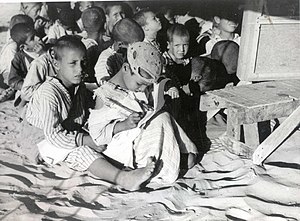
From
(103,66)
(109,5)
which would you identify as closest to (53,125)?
(103,66)

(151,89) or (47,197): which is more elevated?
(151,89)

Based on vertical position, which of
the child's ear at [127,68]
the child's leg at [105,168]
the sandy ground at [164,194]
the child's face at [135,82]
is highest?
the child's ear at [127,68]

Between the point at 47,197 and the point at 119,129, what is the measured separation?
16.1 inches

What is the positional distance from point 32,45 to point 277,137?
137 centimetres

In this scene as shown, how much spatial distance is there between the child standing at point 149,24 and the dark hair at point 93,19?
0.21m

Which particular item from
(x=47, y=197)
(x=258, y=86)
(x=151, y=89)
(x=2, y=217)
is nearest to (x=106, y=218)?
(x=47, y=197)

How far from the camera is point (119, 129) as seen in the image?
6.22 feet

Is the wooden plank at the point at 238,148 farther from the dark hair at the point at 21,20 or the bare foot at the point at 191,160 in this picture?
the dark hair at the point at 21,20

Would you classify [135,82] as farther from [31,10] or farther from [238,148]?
[31,10]

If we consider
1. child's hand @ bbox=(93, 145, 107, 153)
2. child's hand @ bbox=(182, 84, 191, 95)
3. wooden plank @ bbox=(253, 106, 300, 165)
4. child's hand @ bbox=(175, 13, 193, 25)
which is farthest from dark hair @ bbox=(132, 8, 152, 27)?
wooden plank @ bbox=(253, 106, 300, 165)

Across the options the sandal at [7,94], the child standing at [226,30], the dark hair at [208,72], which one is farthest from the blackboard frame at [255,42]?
the sandal at [7,94]

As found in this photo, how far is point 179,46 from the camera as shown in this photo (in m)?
2.25

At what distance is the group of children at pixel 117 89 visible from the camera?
6.24ft

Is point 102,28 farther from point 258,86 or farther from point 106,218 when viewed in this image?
point 106,218
